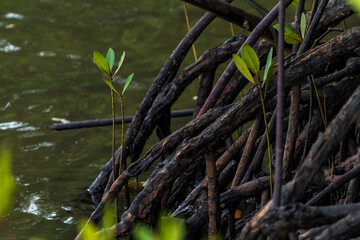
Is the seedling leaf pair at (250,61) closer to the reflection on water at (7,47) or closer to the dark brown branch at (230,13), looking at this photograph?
the dark brown branch at (230,13)

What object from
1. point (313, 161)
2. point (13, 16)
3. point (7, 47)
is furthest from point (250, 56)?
point (13, 16)

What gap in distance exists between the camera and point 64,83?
15.4ft

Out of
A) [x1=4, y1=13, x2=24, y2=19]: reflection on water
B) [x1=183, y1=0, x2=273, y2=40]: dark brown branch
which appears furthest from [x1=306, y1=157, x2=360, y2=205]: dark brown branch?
[x1=4, y1=13, x2=24, y2=19]: reflection on water

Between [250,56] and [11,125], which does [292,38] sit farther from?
[11,125]

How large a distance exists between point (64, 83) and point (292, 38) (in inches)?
104

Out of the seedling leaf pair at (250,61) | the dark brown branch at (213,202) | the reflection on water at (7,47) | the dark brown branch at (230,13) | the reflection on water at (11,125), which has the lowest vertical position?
the dark brown branch at (213,202)

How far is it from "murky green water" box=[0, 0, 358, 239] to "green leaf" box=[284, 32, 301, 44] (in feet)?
4.06

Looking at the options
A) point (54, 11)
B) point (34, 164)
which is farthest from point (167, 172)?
point (54, 11)

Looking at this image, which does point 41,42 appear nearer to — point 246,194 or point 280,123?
point 246,194

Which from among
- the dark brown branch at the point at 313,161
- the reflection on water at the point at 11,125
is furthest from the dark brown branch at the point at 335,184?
the reflection on water at the point at 11,125

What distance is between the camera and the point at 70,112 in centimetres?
432

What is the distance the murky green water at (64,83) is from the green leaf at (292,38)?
124cm

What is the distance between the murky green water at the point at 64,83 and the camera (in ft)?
10.9

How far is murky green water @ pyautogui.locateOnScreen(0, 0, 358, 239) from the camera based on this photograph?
131 inches
